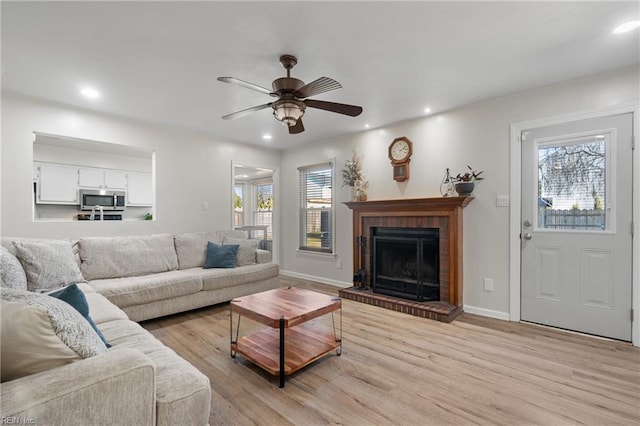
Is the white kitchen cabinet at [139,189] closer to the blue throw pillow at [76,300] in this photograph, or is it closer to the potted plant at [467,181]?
the blue throw pillow at [76,300]

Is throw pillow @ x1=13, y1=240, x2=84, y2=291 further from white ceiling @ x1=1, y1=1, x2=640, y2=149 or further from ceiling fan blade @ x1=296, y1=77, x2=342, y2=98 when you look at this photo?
ceiling fan blade @ x1=296, y1=77, x2=342, y2=98

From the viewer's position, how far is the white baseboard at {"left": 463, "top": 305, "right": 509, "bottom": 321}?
3.31 metres

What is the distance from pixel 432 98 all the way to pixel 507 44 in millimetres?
1069

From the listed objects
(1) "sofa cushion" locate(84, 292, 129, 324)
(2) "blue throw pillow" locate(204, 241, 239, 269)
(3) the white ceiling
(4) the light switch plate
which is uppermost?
(3) the white ceiling

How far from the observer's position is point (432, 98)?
3330mm

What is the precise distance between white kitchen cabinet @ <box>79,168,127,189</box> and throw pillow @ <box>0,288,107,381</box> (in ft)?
19.8

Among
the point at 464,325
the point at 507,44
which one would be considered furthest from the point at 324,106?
the point at 464,325

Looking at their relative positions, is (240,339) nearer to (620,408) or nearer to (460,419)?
(460,419)

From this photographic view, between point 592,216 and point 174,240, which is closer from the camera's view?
point 592,216

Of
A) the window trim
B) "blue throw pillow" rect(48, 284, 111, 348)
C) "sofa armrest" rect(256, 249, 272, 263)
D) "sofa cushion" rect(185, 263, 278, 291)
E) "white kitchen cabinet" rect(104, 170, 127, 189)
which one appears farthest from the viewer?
"white kitchen cabinet" rect(104, 170, 127, 189)

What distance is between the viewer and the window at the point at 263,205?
Result: 751 centimetres

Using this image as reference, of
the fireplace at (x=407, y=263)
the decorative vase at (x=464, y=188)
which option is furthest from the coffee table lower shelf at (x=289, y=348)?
the decorative vase at (x=464, y=188)

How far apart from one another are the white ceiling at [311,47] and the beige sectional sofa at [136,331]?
1.72 metres

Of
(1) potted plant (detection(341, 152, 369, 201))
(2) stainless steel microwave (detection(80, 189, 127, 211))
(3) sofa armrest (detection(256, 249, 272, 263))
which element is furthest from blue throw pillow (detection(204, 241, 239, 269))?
(2) stainless steel microwave (detection(80, 189, 127, 211))
